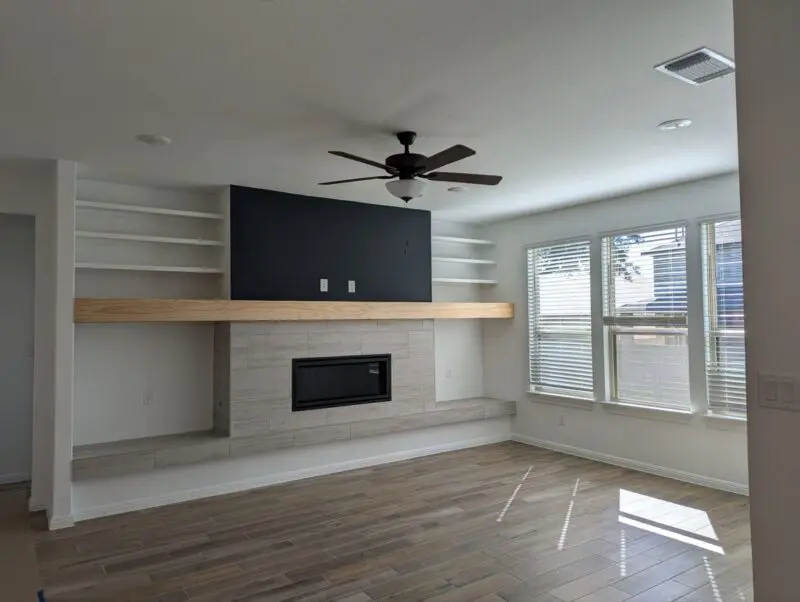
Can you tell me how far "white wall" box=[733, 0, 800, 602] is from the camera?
67.4 inches

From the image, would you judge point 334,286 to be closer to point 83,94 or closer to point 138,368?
point 138,368

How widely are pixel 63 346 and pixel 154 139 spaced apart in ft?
5.56

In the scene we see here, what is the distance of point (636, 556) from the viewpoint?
3.40m

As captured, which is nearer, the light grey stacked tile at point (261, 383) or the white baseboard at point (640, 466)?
the white baseboard at point (640, 466)

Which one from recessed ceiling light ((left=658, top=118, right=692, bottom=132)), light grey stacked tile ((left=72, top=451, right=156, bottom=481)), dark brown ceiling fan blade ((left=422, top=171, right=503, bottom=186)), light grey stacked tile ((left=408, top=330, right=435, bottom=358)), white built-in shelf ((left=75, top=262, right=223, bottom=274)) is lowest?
light grey stacked tile ((left=72, top=451, right=156, bottom=481))

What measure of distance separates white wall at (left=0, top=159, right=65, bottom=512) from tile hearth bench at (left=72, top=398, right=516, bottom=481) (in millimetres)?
306

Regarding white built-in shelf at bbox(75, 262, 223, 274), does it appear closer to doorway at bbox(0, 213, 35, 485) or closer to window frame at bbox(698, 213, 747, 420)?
doorway at bbox(0, 213, 35, 485)

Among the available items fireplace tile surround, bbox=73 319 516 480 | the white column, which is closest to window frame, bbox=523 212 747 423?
fireplace tile surround, bbox=73 319 516 480

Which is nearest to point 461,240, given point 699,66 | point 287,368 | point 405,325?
point 405,325

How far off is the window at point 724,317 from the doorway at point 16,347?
6216mm

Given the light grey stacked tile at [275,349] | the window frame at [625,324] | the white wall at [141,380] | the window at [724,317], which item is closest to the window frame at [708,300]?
the window at [724,317]

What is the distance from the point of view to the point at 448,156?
317 cm

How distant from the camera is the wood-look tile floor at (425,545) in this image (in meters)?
3.02

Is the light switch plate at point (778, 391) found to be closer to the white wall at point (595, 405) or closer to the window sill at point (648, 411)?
the white wall at point (595, 405)
